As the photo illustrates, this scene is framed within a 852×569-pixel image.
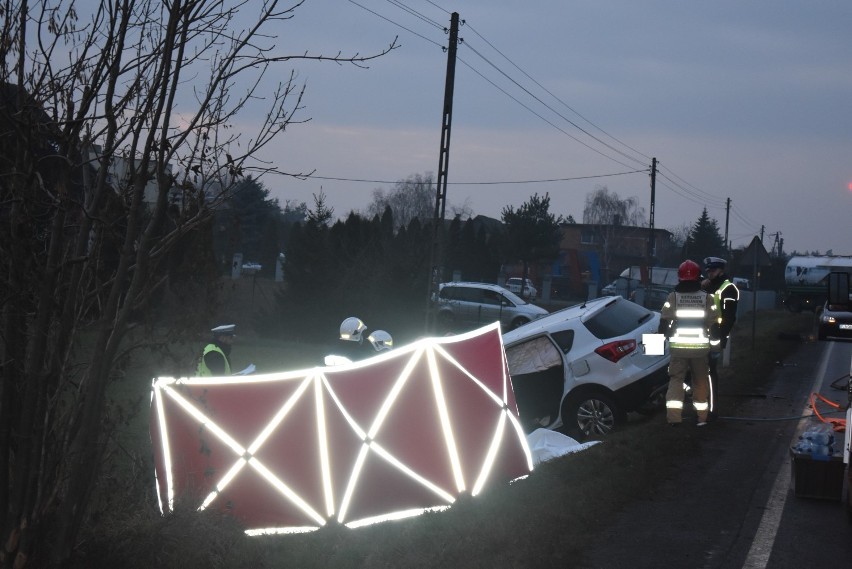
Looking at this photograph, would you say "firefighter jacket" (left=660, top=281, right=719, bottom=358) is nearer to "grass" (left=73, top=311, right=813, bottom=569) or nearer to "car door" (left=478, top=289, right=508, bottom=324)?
"grass" (left=73, top=311, right=813, bottom=569)

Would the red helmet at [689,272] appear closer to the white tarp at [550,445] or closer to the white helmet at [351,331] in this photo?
the white tarp at [550,445]

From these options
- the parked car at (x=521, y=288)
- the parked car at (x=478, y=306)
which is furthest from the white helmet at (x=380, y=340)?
the parked car at (x=521, y=288)

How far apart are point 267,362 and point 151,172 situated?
18.8 metres

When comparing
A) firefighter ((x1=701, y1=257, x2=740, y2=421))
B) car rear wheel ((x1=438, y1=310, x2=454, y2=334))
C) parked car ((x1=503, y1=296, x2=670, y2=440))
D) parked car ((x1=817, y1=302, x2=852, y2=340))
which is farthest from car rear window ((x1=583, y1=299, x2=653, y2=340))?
car rear wheel ((x1=438, y1=310, x2=454, y2=334))

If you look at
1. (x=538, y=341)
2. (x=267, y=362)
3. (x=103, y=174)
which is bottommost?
(x=267, y=362)

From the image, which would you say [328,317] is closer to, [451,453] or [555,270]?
[451,453]

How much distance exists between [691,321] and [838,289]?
2387 mm

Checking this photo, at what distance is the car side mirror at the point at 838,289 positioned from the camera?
318 inches

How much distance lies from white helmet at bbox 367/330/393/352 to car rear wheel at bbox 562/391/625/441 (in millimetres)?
2830

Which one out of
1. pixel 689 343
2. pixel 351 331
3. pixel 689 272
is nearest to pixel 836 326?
pixel 689 272

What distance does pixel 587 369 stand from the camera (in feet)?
38.1

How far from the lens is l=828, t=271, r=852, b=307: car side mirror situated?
8.07 m

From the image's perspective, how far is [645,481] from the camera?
8148mm

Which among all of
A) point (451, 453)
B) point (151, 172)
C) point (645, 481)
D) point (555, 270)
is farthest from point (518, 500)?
point (555, 270)
